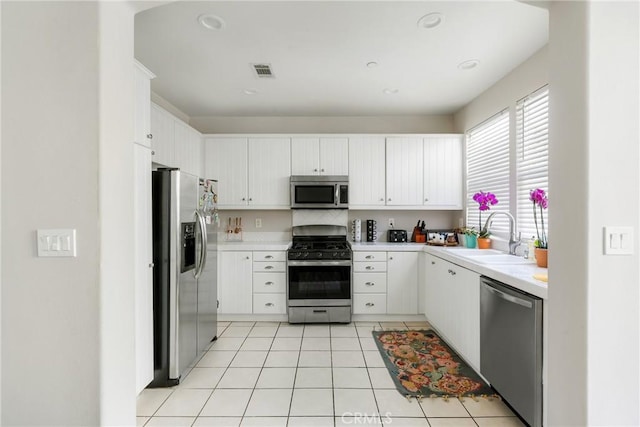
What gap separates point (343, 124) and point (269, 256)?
6.67ft

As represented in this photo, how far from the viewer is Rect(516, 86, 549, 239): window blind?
2369 mm

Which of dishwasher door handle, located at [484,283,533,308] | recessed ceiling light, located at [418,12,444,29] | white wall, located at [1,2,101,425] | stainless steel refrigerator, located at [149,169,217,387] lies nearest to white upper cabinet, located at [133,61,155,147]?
stainless steel refrigerator, located at [149,169,217,387]

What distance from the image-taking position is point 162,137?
2.63m

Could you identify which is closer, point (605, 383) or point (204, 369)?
point (605, 383)

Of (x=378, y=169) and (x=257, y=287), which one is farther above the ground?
(x=378, y=169)

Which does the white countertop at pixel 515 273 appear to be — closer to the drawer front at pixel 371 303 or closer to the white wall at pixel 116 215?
the drawer front at pixel 371 303

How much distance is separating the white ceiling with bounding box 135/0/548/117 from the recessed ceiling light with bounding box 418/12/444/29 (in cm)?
5

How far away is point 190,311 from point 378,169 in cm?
264

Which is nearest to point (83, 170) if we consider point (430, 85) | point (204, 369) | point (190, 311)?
point (190, 311)

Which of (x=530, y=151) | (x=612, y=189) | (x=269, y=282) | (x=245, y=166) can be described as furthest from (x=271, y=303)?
(x=612, y=189)

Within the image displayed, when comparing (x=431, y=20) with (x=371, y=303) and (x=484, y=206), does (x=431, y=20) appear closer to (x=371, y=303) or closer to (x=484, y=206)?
(x=484, y=206)

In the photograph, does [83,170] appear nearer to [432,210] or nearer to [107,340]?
[107,340]

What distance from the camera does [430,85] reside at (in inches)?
121

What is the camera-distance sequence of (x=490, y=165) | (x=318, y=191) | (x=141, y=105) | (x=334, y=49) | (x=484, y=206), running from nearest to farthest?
(x=141, y=105) < (x=334, y=49) < (x=484, y=206) < (x=490, y=165) < (x=318, y=191)
